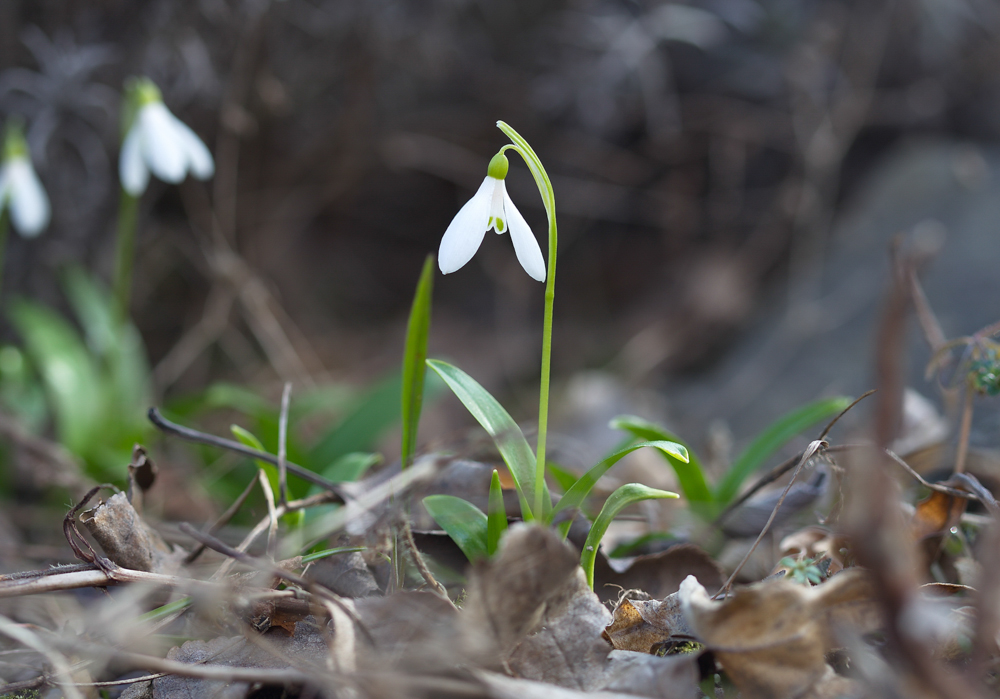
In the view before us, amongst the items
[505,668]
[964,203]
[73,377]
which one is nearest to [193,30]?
[73,377]

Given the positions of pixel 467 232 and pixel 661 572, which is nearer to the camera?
pixel 467 232

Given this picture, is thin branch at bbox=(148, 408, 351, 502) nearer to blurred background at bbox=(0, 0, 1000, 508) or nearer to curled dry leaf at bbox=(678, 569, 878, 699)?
curled dry leaf at bbox=(678, 569, 878, 699)

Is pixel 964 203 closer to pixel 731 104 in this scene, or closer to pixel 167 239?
pixel 731 104

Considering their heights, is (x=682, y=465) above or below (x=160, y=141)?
below

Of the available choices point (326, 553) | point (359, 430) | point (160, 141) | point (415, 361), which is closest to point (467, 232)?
point (415, 361)

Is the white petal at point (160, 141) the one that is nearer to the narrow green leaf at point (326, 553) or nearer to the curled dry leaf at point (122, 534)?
the curled dry leaf at point (122, 534)

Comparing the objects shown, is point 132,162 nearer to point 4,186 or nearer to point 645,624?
point 4,186

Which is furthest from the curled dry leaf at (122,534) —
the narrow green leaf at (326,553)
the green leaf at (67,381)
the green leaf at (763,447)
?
the green leaf at (67,381)
